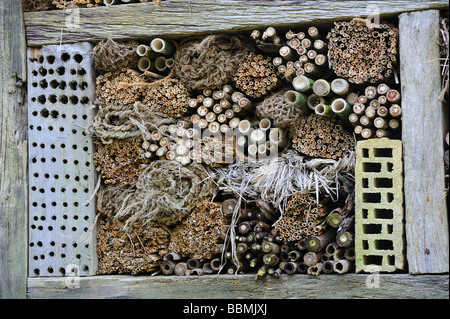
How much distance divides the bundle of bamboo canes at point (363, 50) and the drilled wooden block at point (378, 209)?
530mm

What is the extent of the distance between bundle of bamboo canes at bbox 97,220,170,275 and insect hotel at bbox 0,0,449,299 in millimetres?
14

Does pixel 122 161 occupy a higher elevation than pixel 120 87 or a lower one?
lower

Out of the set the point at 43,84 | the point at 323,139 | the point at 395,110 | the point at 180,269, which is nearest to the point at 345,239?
the point at 323,139

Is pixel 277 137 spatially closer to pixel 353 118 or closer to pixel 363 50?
pixel 353 118

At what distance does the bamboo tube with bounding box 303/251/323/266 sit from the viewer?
4809mm

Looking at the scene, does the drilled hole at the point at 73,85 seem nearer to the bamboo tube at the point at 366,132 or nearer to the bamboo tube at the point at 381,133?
the bamboo tube at the point at 366,132

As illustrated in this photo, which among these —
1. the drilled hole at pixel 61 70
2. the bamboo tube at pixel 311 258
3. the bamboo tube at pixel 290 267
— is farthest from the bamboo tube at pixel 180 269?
the drilled hole at pixel 61 70

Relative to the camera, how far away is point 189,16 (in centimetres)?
526

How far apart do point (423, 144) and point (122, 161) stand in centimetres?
252

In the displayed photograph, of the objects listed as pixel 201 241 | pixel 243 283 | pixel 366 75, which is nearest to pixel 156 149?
pixel 201 241

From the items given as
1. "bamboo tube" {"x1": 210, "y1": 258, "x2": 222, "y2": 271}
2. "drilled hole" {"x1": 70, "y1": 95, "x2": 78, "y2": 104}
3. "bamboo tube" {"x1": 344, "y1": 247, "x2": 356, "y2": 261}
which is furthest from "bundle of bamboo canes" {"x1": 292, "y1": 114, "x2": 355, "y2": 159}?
"drilled hole" {"x1": 70, "y1": 95, "x2": 78, "y2": 104}

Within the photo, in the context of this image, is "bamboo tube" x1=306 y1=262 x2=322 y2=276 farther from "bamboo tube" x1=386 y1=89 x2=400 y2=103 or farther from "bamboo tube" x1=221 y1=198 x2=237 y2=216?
"bamboo tube" x1=386 y1=89 x2=400 y2=103

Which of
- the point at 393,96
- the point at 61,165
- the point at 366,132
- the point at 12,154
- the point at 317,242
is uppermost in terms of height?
the point at 393,96

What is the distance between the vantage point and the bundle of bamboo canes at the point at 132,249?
5293 millimetres
